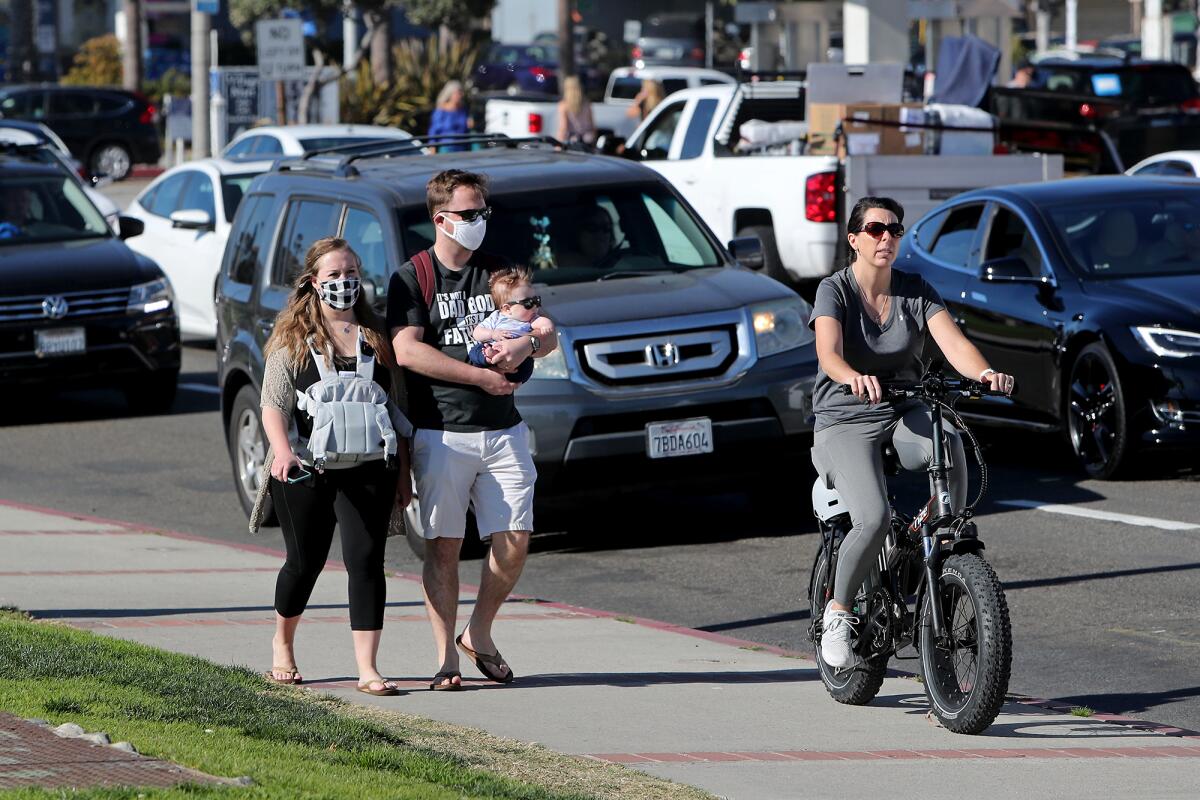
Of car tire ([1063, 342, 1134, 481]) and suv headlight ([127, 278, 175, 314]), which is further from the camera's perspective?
suv headlight ([127, 278, 175, 314])

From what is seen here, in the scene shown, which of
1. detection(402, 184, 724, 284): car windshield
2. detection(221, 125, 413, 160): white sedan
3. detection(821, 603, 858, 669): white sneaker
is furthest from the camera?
detection(221, 125, 413, 160): white sedan

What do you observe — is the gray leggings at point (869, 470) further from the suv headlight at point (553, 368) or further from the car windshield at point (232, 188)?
the car windshield at point (232, 188)

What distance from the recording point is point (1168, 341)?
11523 millimetres

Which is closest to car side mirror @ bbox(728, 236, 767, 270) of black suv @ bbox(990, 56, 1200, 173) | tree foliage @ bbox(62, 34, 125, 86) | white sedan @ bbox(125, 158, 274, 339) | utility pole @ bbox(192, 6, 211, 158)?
white sedan @ bbox(125, 158, 274, 339)

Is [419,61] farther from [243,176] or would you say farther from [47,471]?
[47,471]

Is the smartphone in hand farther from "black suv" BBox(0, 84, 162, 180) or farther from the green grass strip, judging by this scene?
"black suv" BBox(0, 84, 162, 180)

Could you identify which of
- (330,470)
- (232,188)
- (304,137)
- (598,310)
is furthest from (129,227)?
(330,470)

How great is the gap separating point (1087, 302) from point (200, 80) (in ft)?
75.0

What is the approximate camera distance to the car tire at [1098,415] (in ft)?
38.1

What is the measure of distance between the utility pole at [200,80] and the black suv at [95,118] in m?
11.2

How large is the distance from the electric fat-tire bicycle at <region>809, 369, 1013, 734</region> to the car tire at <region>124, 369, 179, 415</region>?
9.58 metres

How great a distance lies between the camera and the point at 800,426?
34.6 ft

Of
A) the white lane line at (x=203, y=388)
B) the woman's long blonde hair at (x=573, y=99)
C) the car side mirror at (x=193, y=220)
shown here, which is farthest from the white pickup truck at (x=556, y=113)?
the white lane line at (x=203, y=388)

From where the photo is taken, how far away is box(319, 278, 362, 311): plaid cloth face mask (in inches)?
279
